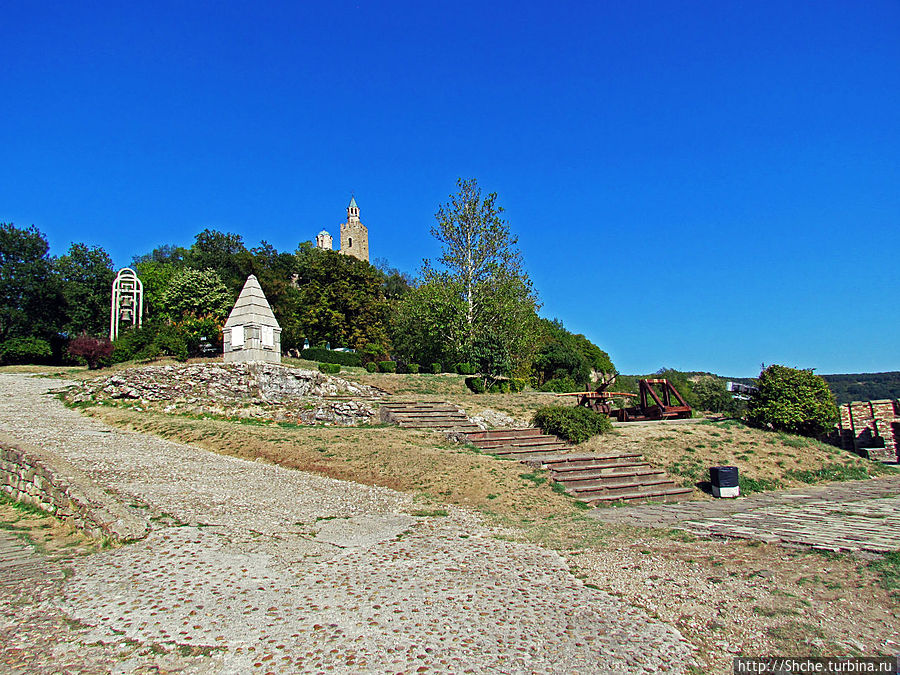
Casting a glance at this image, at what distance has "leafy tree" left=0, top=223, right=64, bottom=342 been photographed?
1492 inches

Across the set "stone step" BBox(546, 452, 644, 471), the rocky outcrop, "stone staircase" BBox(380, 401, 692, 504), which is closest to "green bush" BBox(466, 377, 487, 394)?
the rocky outcrop

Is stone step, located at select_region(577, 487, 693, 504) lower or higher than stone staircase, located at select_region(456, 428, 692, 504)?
lower

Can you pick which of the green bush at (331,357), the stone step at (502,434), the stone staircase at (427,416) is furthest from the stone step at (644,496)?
the green bush at (331,357)

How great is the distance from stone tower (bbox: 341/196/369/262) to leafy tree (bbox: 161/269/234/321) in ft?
193

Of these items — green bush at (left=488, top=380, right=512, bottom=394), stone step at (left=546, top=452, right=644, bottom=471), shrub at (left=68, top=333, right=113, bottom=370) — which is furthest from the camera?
green bush at (left=488, top=380, right=512, bottom=394)

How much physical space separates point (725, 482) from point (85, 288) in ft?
152

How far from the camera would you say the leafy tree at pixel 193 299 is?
36938mm

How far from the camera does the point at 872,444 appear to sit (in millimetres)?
19719

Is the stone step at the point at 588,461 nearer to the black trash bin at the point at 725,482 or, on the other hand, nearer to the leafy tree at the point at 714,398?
the black trash bin at the point at 725,482

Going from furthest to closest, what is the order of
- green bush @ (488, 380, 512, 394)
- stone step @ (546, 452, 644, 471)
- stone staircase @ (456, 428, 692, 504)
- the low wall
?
green bush @ (488, 380, 512, 394) < stone step @ (546, 452, 644, 471) < stone staircase @ (456, 428, 692, 504) < the low wall

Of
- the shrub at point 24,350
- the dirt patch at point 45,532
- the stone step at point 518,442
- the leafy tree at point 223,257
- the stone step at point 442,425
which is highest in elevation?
the leafy tree at point 223,257

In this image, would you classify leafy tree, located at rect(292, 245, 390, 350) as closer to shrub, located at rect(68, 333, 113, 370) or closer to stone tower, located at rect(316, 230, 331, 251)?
shrub, located at rect(68, 333, 113, 370)

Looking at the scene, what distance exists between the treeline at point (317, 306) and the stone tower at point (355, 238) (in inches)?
1543

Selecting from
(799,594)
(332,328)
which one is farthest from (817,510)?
(332,328)
